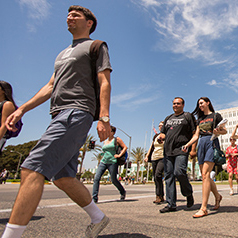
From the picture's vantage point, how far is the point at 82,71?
233 cm

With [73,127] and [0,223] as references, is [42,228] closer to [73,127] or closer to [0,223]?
[0,223]

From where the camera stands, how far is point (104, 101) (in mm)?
2215

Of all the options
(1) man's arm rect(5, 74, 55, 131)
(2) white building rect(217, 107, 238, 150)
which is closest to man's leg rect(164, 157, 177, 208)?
(1) man's arm rect(5, 74, 55, 131)

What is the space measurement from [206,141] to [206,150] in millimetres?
164

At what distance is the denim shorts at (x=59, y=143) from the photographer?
6.17 ft

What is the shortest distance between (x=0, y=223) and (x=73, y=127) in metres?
1.83

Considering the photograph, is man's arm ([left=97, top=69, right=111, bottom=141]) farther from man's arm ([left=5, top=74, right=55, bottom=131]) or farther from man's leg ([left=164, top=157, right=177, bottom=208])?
man's leg ([left=164, top=157, right=177, bottom=208])

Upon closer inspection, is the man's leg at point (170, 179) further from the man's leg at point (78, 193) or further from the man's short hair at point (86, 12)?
the man's short hair at point (86, 12)

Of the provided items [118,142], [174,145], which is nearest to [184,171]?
[174,145]

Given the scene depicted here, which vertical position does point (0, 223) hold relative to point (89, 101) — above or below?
below

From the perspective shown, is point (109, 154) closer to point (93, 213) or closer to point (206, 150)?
point (206, 150)

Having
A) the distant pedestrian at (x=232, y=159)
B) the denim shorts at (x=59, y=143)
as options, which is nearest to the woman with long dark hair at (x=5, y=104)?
the denim shorts at (x=59, y=143)

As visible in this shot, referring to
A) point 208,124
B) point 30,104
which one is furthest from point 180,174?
point 30,104

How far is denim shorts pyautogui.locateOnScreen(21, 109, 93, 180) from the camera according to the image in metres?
1.88
